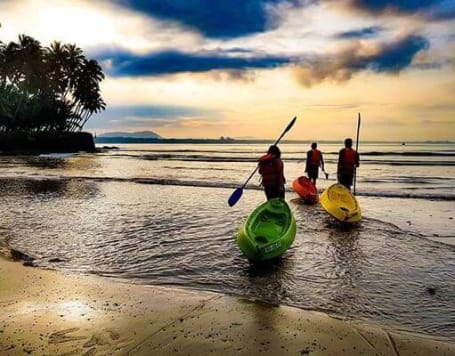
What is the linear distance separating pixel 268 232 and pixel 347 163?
6.28 m

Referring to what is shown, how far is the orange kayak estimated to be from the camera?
1484 centimetres

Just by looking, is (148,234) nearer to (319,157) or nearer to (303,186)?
(303,186)

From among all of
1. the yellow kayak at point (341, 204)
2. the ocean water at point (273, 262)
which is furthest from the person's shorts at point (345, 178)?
the ocean water at point (273, 262)

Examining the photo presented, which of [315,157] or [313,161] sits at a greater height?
[315,157]

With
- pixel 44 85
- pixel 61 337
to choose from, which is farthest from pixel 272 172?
pixel 44 85

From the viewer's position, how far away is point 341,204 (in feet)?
37.2

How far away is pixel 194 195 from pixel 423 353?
13.6 meters

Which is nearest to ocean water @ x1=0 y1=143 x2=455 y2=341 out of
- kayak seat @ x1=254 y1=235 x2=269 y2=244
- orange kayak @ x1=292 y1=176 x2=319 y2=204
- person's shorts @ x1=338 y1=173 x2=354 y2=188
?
kayak seat @ x1=254 y1=235 x2=269 y2=244

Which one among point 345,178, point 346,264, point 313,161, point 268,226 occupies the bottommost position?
point 346,264

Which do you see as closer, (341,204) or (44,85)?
(341,204)

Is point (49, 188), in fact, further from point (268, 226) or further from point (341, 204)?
point (268, 226)

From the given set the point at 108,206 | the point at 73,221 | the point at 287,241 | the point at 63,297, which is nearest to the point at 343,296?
the point at 287,241

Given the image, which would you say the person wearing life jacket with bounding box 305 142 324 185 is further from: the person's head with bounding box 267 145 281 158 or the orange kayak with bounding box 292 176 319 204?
the person's head with bounding box 267 145 281 158

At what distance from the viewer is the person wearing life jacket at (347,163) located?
42.4 feet
